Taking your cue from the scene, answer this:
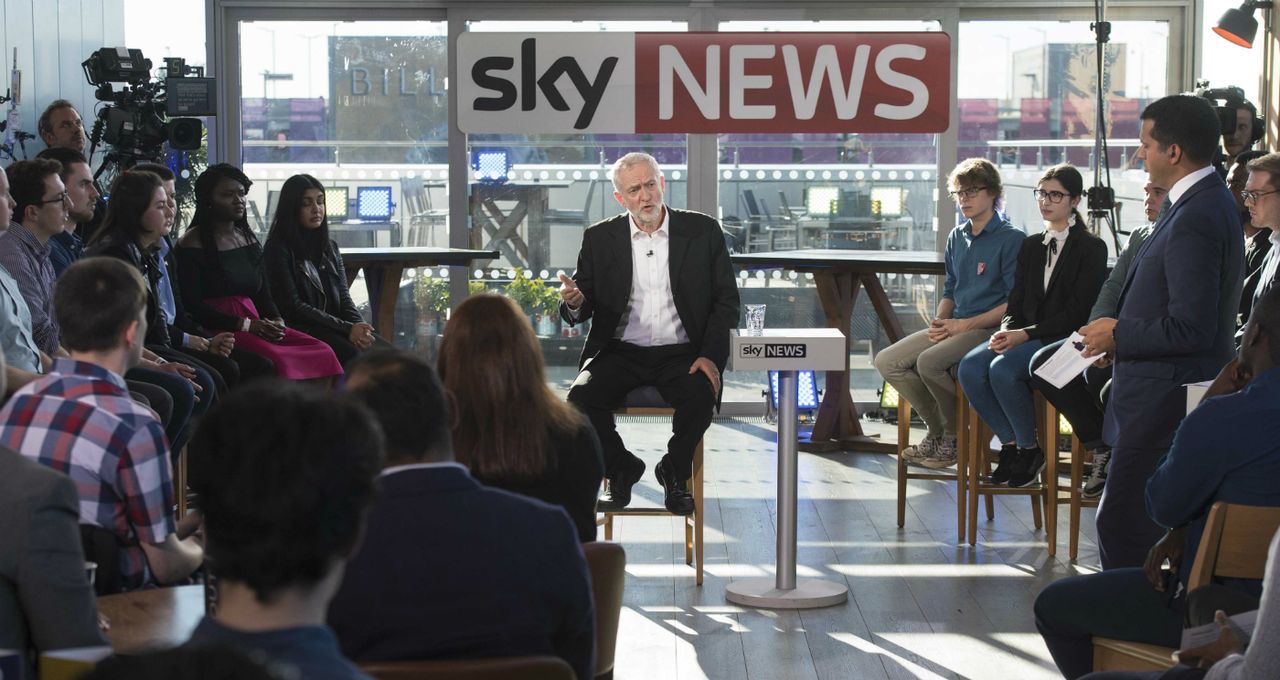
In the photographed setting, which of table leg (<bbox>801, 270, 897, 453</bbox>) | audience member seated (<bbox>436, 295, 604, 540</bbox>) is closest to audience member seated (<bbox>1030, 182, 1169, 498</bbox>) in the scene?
table leg (<bbox>801, 270, 897, 453</bbox>)

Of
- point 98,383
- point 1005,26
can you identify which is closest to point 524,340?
point 98,383

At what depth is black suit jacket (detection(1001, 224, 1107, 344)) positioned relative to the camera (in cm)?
511

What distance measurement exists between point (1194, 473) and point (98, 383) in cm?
203

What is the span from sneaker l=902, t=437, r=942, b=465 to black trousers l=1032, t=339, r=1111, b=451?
2.63 ft

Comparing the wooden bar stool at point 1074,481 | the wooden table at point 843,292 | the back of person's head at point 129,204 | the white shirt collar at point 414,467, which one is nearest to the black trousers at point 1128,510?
the wooden bar stool at point 1074,481

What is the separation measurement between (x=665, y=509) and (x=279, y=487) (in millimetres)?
3576

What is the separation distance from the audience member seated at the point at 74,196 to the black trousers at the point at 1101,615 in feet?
12.3

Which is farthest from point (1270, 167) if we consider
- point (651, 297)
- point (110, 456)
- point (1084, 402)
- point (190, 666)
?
point (190, 666)

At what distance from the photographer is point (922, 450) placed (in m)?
5.68

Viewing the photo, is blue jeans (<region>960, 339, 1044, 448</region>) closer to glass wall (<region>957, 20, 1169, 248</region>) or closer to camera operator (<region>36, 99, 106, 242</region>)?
glass wall (<region>957, 20, 1169, 248</region>)

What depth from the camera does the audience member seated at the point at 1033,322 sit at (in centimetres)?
511

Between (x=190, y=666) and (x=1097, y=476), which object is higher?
(x=190, y=666)

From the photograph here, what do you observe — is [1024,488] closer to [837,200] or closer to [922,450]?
[922,450]

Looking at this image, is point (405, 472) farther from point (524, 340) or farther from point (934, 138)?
point (934, 138)
